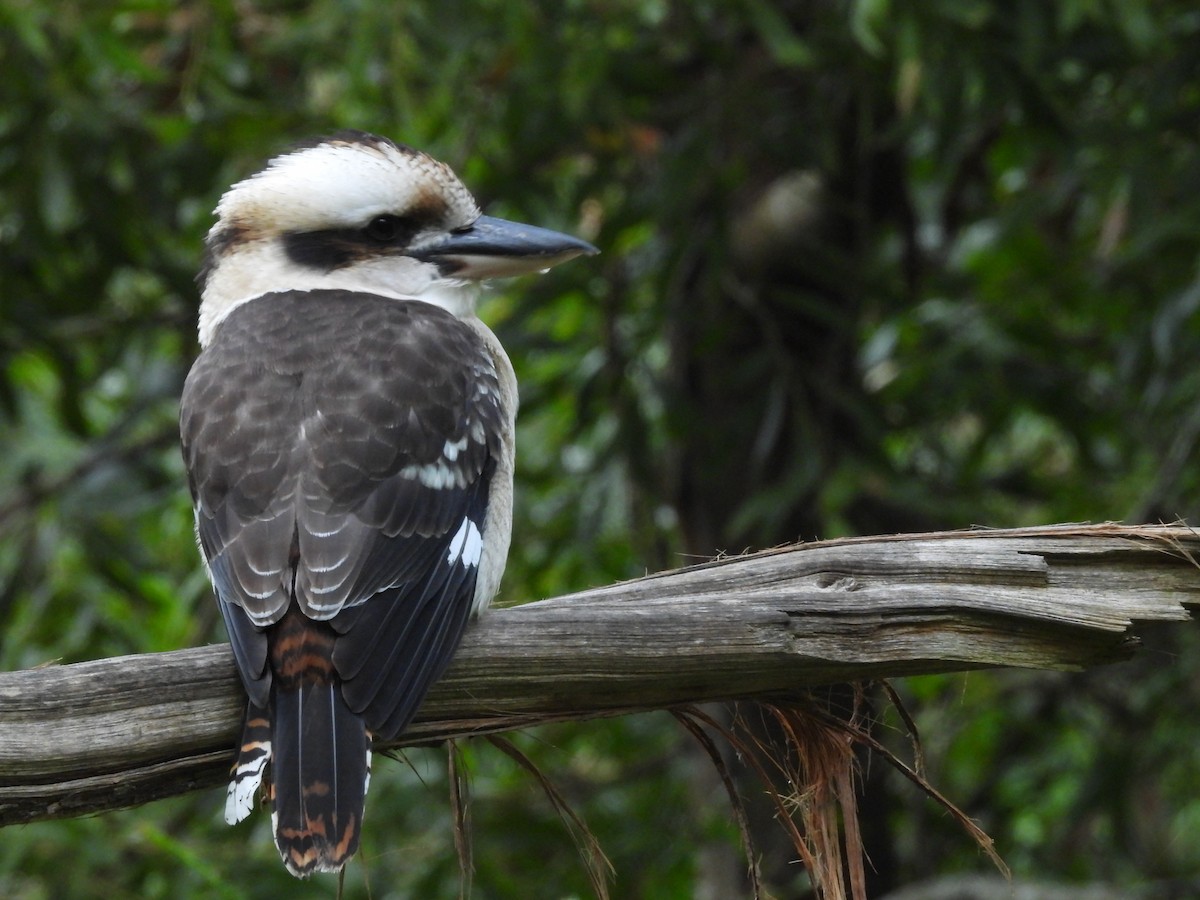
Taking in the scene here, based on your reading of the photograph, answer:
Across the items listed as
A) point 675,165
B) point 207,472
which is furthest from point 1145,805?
point 207,472

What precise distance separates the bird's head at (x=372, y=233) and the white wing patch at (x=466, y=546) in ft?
1.84

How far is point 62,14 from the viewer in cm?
335

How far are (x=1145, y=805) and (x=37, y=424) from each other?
11.6 ft

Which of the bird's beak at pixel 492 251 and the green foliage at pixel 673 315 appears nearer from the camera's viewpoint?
the bird's beak at pixel 492 251

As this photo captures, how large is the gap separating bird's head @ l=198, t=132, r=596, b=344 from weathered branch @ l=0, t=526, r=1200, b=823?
2.89ft

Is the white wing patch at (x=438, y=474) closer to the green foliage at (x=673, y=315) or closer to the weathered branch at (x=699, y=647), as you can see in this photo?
the weathered branch at (x=699, y=647)

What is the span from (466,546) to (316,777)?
0.48m

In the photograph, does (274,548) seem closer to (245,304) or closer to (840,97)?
(245,304)

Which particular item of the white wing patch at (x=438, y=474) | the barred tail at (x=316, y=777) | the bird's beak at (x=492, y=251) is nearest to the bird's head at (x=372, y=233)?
the bird's beak at (x=492, y=251)

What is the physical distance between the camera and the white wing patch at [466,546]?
2082 millimetres

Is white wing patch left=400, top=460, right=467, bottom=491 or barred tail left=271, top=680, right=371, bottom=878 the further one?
white wing patch left=400, top=460, right=467, bottom=491

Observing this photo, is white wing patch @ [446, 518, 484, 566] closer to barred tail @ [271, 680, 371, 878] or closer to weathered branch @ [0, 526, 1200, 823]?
weathered branch @ [0, 526, 1200, 823]

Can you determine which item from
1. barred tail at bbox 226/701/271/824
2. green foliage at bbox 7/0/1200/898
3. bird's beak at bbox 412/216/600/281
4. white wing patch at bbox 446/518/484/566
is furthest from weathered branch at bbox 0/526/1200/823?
green foliage at bbox 7/0/1200/898

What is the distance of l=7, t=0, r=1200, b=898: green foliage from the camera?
3.38 meters
